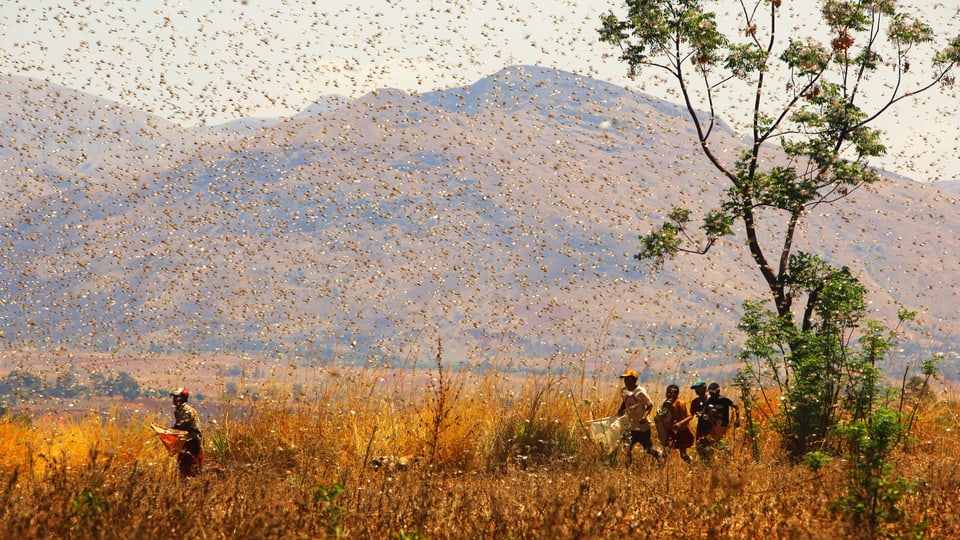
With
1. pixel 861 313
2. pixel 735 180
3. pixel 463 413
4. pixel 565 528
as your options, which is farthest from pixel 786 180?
pixel 565 528

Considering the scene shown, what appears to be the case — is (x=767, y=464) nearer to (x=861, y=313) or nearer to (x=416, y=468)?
(x=861, y=313)

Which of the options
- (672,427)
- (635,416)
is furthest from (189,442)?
(672,427)

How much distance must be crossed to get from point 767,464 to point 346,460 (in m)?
5.17

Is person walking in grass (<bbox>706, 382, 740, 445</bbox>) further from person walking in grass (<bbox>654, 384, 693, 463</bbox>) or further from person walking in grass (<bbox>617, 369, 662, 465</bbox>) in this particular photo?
person walking in grass (<bbox>617, 369, 662, 465</bbox>)

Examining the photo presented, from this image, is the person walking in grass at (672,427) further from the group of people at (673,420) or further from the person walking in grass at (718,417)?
the person walking in grass at (718,417)

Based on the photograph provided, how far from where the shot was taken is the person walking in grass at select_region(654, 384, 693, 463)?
11625 mm

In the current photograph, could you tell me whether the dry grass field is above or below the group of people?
below

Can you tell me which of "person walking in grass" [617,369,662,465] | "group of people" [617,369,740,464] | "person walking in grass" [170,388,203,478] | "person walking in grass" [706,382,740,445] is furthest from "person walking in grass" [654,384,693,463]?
"person walking in grass" [170,388,203,478]

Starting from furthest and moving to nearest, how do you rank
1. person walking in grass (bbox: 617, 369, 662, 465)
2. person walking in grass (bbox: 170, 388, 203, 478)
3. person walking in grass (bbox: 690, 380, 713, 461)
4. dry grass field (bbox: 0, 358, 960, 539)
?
person walking in grass (bbox: 690, 380, 713, 461) → person walking in grass (bbox: 617, 369, 662, 465) → person walking in grass (bbox: 170, 388, 203, 478) → dry grass field (bbox: 0, 358, 960, 539)

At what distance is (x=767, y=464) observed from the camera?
36.5 feet

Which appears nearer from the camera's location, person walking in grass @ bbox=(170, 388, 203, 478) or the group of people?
person walking in grass @ bbox=(170, 388, 203, 478)

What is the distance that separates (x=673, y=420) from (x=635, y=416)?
0.54 m

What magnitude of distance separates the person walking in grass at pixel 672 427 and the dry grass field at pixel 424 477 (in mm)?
209

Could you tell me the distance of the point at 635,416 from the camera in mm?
11633
